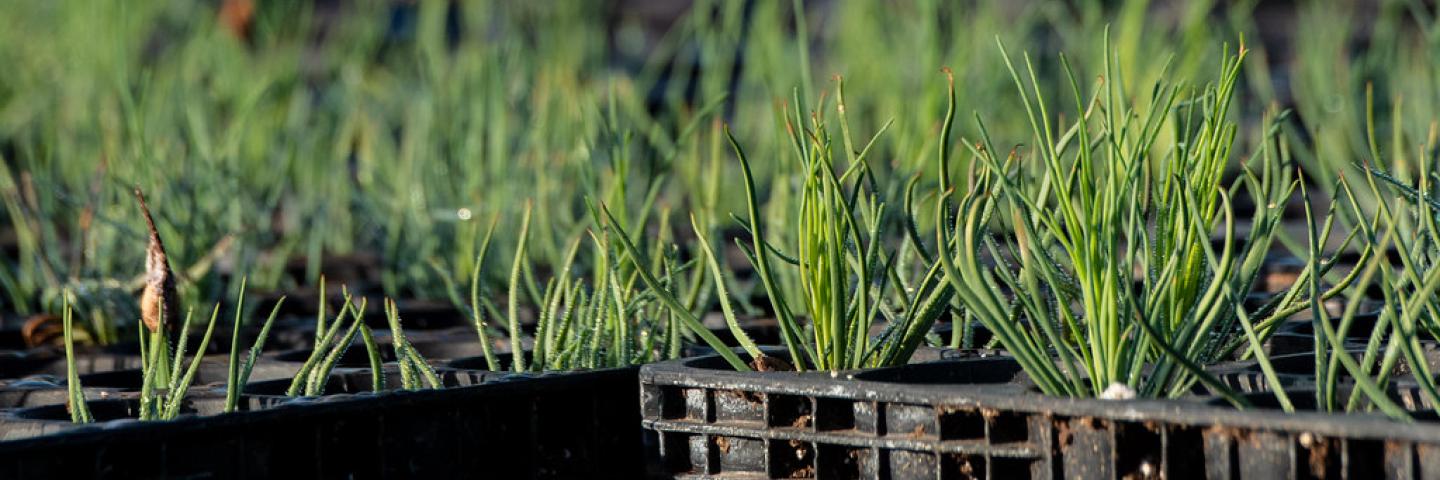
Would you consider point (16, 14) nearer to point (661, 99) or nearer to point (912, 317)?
point (661, 99)

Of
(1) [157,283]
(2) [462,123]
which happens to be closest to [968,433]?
(1) [157,283]

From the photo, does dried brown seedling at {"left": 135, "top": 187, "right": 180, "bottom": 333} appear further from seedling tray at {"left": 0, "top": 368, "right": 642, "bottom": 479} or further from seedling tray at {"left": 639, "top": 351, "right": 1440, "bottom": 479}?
seedling tray at {"left": 639, "top": 351, "right": 1440, "bottom": 479}

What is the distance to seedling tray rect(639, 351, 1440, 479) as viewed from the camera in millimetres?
1198

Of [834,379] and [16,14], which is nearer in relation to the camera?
[834,379]

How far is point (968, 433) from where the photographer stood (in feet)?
4.63

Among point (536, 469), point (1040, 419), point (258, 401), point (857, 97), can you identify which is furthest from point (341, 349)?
point (857, 97)

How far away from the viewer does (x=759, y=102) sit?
3.89 meters

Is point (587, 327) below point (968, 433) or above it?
above

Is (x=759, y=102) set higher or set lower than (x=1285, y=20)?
lower

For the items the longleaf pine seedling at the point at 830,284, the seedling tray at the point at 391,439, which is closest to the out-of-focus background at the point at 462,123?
the longleaf pine seedling at the point at 830,284

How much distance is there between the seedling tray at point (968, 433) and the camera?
1.20 meters

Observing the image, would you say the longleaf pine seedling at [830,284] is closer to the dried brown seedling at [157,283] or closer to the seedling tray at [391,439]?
the seedling tray at [391,439]

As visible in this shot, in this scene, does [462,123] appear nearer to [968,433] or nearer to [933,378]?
[933,378]

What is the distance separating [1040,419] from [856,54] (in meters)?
2.73
